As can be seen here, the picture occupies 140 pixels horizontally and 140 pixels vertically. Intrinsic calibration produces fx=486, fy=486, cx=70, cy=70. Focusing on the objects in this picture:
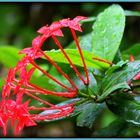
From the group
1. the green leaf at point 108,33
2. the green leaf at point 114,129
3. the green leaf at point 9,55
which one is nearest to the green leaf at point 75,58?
the green leaf at point 108,33

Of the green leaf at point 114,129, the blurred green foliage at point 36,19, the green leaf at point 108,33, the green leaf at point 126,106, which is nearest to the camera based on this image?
A: the green leaf at point 126,106

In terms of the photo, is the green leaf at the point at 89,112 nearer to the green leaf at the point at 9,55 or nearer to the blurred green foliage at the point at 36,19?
the green leaf at the point at 9,55

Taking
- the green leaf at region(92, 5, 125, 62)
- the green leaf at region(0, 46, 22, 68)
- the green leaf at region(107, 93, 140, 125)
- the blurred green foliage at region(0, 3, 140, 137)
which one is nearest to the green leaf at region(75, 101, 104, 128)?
the green leaf at region(107, 93, 140, 125)

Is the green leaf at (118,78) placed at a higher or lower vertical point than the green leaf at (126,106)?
higher

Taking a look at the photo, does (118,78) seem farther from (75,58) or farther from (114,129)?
(114,129)

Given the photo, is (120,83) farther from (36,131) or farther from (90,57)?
(36,131)

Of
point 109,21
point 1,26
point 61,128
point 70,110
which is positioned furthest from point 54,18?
point 70,110

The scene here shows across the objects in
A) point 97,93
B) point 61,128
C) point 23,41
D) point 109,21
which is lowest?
point 61,128
